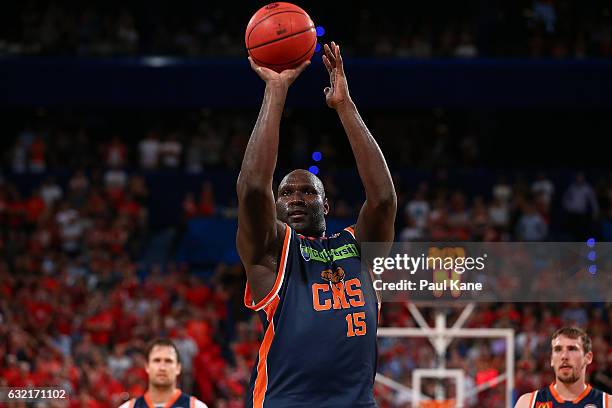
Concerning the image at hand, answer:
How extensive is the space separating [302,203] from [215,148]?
15939mm

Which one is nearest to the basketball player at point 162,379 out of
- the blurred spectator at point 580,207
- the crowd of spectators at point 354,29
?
the blurred spectator at point 580,207

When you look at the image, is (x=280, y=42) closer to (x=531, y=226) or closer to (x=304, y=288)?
(x=304, y=288)

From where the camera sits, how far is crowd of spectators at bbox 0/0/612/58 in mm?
19344

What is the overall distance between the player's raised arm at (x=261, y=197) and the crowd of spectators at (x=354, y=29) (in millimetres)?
15831

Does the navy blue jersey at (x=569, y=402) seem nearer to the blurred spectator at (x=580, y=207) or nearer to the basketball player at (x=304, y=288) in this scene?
the basketball player at (x=304, y=288)

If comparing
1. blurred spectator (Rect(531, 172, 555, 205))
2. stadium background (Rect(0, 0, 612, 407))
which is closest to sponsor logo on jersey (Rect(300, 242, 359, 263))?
stadium background (Rect(0, 0, 612, 407))

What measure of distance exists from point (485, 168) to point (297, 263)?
1675 cm

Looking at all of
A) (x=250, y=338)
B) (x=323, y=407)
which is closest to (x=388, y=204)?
(x=323, y=407)

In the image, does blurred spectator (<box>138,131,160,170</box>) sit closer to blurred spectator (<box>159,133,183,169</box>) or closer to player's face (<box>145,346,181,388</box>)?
blurred spectator (<box>159,133,183,169</box>)

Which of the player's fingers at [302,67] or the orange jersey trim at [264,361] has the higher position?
the player's fingers at [302,67]

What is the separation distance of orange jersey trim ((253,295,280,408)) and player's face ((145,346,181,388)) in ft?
10.9

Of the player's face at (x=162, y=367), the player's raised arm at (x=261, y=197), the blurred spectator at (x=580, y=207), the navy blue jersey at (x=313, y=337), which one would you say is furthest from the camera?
the blurred spectator at (x=580, y=207)

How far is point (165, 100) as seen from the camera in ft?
65.0

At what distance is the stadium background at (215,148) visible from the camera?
15234mm
